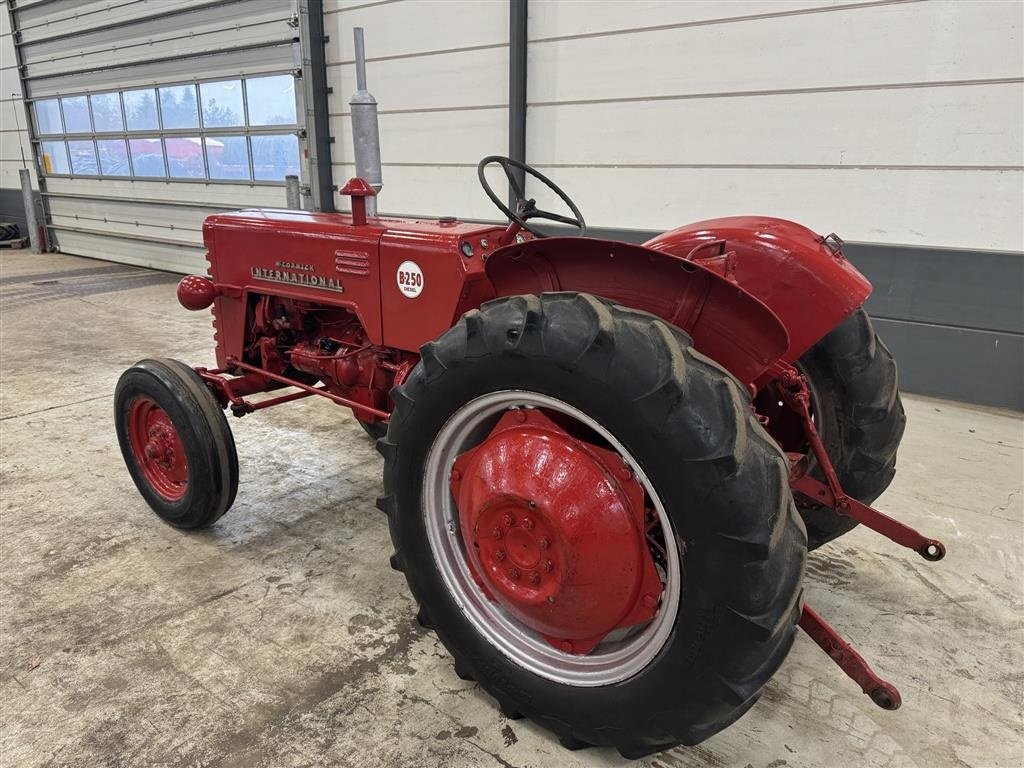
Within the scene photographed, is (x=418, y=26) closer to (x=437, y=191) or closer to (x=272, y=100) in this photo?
(x=437, y=191)

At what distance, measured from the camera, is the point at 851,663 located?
1371 mm

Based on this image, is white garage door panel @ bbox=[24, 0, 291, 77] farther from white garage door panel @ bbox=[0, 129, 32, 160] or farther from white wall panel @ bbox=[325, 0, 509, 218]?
white garage door panel @ bbox=[0, 129, 32, 160]

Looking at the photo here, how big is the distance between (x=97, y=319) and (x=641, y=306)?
20.0 ft

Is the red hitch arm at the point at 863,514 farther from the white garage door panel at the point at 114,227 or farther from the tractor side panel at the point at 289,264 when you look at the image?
the white garage door panel at the point at 114,227

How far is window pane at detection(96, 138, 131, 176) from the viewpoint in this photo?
8875 mm

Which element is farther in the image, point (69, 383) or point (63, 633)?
point (69, 383)

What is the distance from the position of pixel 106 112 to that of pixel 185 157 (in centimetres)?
205

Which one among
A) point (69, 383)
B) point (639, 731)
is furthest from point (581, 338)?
point (69, 383)

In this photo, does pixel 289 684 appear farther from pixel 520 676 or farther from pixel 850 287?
pixel 850 287

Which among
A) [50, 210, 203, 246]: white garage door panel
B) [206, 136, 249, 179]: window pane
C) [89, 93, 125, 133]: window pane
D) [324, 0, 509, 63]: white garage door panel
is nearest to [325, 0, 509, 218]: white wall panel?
[324, 0, 509, 63]: white garage door panel

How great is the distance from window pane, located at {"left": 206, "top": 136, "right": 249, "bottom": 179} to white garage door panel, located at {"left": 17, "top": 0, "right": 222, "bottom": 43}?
4.71 ft

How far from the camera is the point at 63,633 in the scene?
190 cm

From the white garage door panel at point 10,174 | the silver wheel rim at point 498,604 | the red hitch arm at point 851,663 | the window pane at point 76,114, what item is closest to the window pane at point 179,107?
the window pane at point 76,114

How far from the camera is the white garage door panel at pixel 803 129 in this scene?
355 centimetres
